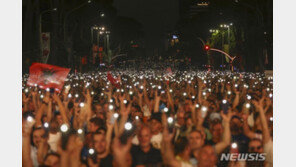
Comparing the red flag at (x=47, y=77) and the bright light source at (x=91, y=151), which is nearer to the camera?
the bright light source at (x=91, y=151)

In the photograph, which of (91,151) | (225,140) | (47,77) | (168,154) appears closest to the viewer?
(168,154)

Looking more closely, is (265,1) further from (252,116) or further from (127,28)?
(127,28)

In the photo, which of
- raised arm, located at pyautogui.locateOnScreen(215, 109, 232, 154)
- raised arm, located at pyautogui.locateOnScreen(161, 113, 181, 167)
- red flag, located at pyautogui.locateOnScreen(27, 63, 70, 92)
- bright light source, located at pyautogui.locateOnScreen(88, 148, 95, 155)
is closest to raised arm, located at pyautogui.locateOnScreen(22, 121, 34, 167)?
bright light source, located at pyautogui.locateOnScreen(88, 148, 95, 155)

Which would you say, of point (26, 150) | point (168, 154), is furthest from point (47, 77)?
point (168, 154)

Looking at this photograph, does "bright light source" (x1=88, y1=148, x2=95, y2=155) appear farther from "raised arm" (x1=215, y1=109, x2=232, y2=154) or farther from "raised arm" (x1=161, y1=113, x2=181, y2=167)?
"raised arm" (x1=215, y1=109, x2=232, y2=154)

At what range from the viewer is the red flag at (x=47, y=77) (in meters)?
14.3

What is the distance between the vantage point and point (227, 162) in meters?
6.97

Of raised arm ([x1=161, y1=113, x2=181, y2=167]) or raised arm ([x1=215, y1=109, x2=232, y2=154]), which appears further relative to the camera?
raised arm ([x1=215, y1=109, x2=232, y2=154])

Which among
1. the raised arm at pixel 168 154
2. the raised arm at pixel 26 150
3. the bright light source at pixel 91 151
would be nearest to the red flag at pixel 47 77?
the raised arm at pixel 26 150

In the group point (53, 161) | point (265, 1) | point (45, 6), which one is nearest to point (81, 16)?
point (45, 6)

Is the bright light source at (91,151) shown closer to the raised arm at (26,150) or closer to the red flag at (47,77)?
the raised arm at (26,150)

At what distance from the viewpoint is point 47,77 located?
1438 centimetres

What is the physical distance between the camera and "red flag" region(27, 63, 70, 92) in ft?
46.9

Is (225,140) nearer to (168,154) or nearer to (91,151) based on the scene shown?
(168,154)
